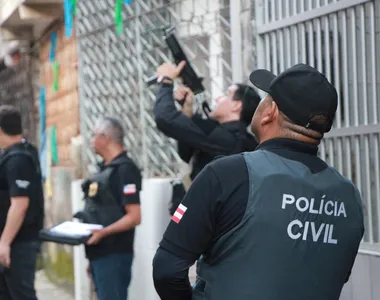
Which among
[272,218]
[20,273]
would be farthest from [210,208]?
[20,273]

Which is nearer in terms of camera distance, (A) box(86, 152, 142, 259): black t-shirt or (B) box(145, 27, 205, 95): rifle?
(B) box(145, 27, 205, 95): rifle

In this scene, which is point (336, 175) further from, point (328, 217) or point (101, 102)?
point (101, 102)

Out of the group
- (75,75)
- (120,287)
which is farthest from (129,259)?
(75,75)

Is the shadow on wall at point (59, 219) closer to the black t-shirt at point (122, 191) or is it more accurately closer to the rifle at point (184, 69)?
the black t-shirt at point (122, 191)

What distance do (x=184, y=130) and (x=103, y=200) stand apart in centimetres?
109

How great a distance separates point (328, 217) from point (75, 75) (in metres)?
7.52

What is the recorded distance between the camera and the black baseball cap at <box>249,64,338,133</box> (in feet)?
8.57

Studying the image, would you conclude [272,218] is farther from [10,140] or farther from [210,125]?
[10,140]

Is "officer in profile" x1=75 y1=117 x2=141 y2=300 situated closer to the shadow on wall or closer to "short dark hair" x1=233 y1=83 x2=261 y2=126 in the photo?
"short dark hair" x1=233 y1=83 x2=261 y2=126

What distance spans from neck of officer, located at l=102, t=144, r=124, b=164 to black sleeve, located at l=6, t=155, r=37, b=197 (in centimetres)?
53

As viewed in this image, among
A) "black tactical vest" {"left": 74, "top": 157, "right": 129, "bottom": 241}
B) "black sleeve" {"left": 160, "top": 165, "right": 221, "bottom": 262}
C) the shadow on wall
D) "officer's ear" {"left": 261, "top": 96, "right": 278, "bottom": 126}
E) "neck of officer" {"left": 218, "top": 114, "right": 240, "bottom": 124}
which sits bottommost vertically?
the shadow on wall

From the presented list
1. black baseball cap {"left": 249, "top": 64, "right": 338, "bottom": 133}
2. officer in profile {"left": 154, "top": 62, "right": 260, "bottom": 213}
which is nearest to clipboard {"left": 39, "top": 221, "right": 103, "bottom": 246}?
officer in profile {"left": 154, "top": 62, "right": 260, "bottom": 213}

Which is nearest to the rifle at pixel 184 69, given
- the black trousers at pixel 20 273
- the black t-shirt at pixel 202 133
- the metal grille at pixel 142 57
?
the black t-shirt at pixel 202 133

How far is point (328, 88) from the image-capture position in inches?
105
